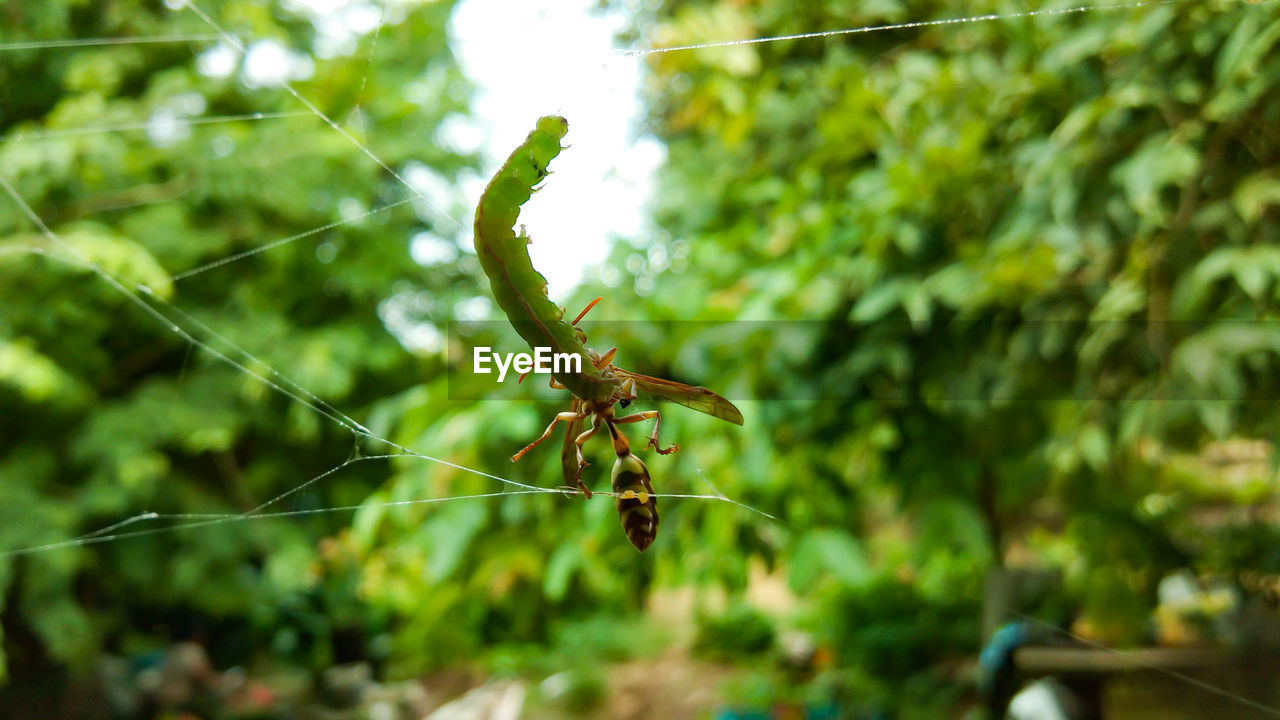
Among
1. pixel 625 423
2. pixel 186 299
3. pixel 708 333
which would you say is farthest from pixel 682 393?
pixel 186 299

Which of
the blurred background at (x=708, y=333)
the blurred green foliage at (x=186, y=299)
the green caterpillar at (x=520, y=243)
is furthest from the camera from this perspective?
the blurred green foliage at (x=186, y=299)

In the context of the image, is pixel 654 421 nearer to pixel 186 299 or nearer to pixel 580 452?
pixel 580 452

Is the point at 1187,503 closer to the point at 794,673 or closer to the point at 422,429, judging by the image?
the point at 422,429

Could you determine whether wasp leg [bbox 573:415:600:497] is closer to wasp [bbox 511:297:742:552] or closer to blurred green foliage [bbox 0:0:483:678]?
wasp [bbox 511:297:742:552]

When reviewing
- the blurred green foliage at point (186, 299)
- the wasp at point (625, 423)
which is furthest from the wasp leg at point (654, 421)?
the blurred green foliage at point (186, 299)

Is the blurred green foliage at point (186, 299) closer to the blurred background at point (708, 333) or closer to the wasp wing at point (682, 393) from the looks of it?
the blurred background at point (708, 333)

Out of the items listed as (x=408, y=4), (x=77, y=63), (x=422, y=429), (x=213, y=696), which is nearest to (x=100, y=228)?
(x=77, y=63)

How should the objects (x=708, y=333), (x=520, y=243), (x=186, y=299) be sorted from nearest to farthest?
1. (x=520, y=243)
2. (x=708, y=333)
3. (x=186, y=299)
